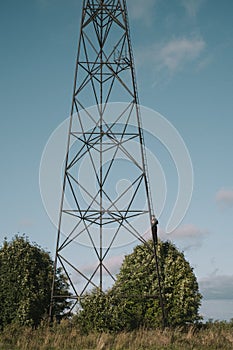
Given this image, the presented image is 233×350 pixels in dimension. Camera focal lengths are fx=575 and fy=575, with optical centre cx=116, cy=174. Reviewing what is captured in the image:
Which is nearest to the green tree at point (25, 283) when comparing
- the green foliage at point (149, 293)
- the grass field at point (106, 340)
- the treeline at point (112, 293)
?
the treeline at point (112, 293)

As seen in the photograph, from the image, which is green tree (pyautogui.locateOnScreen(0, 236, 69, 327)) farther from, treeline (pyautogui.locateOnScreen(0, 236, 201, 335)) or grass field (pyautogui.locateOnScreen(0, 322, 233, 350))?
grass field (pyautogui.locateOnScreen(0, 322, 233, 350))

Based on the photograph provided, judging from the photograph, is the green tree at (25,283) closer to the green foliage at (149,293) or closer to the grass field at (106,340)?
the grass field at (106,340)

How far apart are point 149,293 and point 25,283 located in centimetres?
455

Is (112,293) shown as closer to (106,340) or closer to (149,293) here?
(149,293)

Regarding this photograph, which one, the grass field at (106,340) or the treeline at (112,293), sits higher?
the treeline at (112,293)

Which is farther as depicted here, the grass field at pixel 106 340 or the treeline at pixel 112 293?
the treeline at pixel 112 293

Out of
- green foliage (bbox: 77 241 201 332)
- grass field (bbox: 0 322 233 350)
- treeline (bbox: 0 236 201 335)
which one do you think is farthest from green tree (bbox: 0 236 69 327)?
green foliage (bbox: 77 241 201 332)

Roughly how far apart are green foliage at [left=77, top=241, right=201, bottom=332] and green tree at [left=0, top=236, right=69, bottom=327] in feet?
5.74

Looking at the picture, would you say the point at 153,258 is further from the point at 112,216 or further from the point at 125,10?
the point at 125,10

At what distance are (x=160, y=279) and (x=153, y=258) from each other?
1.07m

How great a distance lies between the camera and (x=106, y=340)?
55.4ft

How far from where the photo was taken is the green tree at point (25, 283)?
63.4 feet

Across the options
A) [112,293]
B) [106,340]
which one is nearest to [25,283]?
[112,293]

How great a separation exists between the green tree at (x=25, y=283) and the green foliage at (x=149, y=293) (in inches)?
68.8
